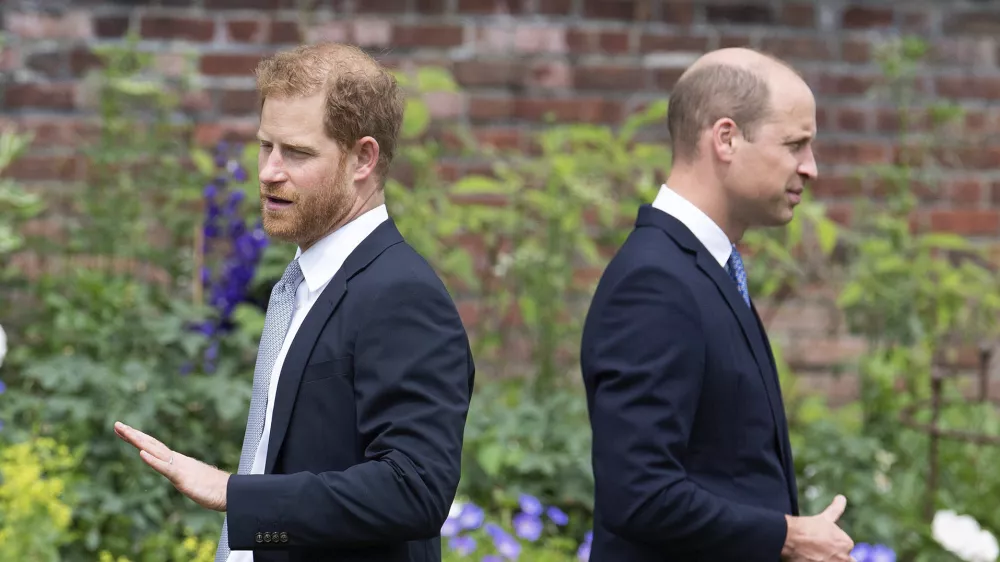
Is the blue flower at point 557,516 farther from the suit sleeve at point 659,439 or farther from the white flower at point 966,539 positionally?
the suit sleeve at point 659,439

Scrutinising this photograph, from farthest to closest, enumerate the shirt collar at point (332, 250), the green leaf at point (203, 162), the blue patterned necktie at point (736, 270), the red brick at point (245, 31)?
the red brick at point (245, 31) → the green leaf at point (203, 162) → the blue patterned necktie at point (736, 270) → the shirt collar at point (332, 250)

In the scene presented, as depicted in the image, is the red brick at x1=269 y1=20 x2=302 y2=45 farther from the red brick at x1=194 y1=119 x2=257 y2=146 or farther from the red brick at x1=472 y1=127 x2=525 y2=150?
the red brick at x1=472 y1=127 x2=525 y2=150

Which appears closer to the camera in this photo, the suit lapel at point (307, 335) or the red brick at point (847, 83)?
the suit lapel at point (307, 335)

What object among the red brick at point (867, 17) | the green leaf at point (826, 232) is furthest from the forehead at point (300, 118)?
the red brick at point (867, 17)

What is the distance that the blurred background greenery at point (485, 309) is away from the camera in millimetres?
4195

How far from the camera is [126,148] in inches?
185

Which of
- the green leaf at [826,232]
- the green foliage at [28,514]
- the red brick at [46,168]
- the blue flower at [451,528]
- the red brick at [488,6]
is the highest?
the red brick at [488,6]

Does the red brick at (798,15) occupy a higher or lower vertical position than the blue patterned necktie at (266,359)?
higher

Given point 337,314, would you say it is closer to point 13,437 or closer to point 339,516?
point 339,516

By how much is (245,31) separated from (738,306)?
311 centimetres

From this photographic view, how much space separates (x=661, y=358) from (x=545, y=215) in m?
2.39

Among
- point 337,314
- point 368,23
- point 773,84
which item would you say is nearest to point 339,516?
point 337,314

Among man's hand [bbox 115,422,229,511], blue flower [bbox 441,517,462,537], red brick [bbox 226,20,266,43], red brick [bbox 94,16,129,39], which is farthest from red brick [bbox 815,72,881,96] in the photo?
man's hand [bbox 115,422,229,511]

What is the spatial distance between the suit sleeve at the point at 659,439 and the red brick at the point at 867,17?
336 centimetres
